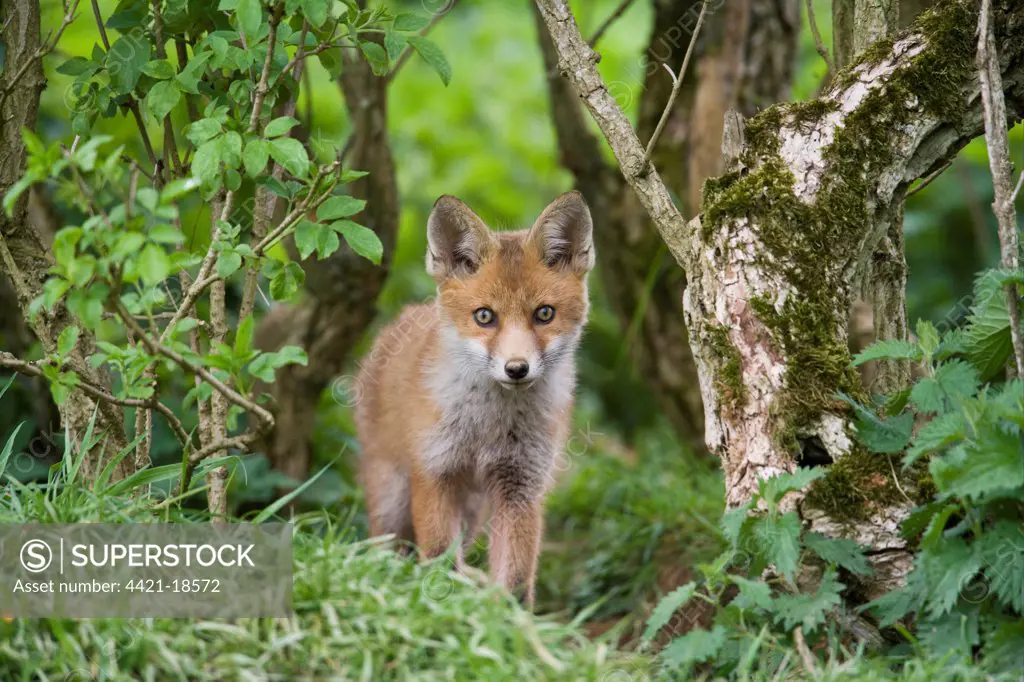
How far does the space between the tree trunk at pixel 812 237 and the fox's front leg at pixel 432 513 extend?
1.37 m

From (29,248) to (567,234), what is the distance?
2224 mm

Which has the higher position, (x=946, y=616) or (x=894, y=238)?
(x=894, y=238)

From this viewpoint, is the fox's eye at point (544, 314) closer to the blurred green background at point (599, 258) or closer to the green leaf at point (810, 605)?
the blurred green background at point (599, 258)

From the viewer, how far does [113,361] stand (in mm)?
3133

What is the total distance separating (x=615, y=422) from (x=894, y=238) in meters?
5.33

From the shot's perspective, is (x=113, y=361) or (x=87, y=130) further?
(x=87, y=130)

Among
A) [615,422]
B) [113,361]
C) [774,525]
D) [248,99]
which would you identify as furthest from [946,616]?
[615,422]

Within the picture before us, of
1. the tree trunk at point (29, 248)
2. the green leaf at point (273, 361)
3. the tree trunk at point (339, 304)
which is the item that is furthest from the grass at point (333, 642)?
the tree trunk at point (339, 304)

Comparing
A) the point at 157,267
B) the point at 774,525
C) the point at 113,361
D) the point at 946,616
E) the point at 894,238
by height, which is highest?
the point at 894,238

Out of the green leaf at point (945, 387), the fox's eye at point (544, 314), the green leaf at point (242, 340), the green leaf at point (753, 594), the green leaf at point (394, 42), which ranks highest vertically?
the green leaf at point (394, 42)

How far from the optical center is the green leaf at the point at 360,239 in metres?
3.33

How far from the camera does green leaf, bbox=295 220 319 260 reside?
325cm

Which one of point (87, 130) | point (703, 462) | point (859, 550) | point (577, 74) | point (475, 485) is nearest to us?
point (859, 550)

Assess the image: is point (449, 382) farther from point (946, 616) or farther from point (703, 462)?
point (703, 462)
